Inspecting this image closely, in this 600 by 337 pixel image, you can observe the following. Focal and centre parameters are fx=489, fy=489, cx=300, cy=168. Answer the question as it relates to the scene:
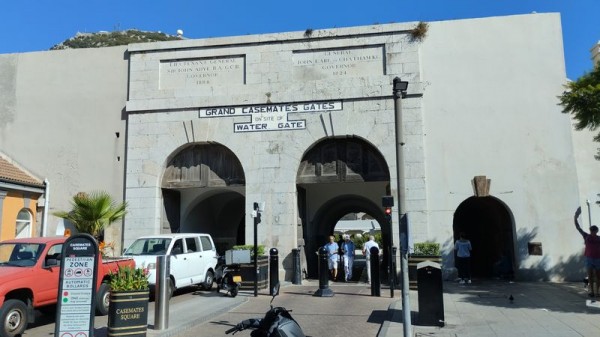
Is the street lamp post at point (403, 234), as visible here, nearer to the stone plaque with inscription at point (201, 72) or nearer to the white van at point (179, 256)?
the white van at point (179, 256)

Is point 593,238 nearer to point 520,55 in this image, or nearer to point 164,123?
point 520,55

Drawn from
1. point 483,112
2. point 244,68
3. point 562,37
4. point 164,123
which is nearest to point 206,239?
point 164,123

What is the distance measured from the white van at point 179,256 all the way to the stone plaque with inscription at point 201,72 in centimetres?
612

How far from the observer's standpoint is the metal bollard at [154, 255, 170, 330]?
8.73m

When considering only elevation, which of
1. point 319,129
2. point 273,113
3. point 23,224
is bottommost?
point 23,224

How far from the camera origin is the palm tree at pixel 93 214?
15852 millimetres

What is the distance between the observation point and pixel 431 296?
8.84 metres

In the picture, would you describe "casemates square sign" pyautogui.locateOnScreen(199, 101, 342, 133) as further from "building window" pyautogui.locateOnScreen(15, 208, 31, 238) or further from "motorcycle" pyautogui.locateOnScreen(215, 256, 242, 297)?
"building window" pyautogui.locateOnScreen(15, 208, 31, 238)

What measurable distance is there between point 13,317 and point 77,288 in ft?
→ 7.07

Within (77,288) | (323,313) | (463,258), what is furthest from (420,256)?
(77,288)

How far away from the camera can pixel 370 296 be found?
1306 centimetres

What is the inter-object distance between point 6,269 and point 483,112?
46.4ft

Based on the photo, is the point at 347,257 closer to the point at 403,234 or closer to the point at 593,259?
the point at 593,259

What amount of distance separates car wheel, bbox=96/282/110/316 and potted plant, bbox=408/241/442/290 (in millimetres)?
8043
